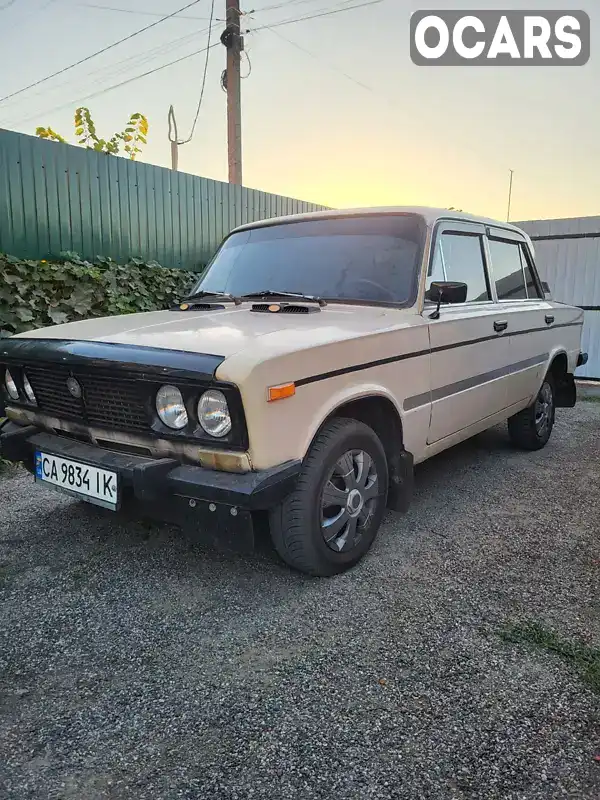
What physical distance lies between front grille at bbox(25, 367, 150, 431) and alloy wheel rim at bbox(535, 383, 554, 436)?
3.78 metres

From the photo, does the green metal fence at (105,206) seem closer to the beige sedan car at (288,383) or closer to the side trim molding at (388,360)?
the beige sedan car at (288,383)

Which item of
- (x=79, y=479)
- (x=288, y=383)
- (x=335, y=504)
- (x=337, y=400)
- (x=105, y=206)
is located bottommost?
(x=335, y=504)

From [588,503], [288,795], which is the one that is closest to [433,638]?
[288,795]

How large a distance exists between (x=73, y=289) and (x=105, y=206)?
1.20 m

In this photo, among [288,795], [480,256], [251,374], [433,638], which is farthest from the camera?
[480,256]

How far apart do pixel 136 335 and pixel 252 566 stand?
4.13ft

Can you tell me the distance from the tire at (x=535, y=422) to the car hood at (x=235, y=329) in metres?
2.38

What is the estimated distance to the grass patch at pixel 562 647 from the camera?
6.78 feet

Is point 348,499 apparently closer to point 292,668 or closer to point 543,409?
point 292,668

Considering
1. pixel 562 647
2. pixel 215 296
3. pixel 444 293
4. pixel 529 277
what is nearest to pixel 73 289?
pixel 215 296

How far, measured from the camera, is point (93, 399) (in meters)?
2.59

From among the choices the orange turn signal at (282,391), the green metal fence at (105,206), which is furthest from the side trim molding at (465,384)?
the green metal fence at (105,206)

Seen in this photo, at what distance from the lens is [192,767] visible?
166cm

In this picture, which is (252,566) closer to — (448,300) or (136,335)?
(136,335)
